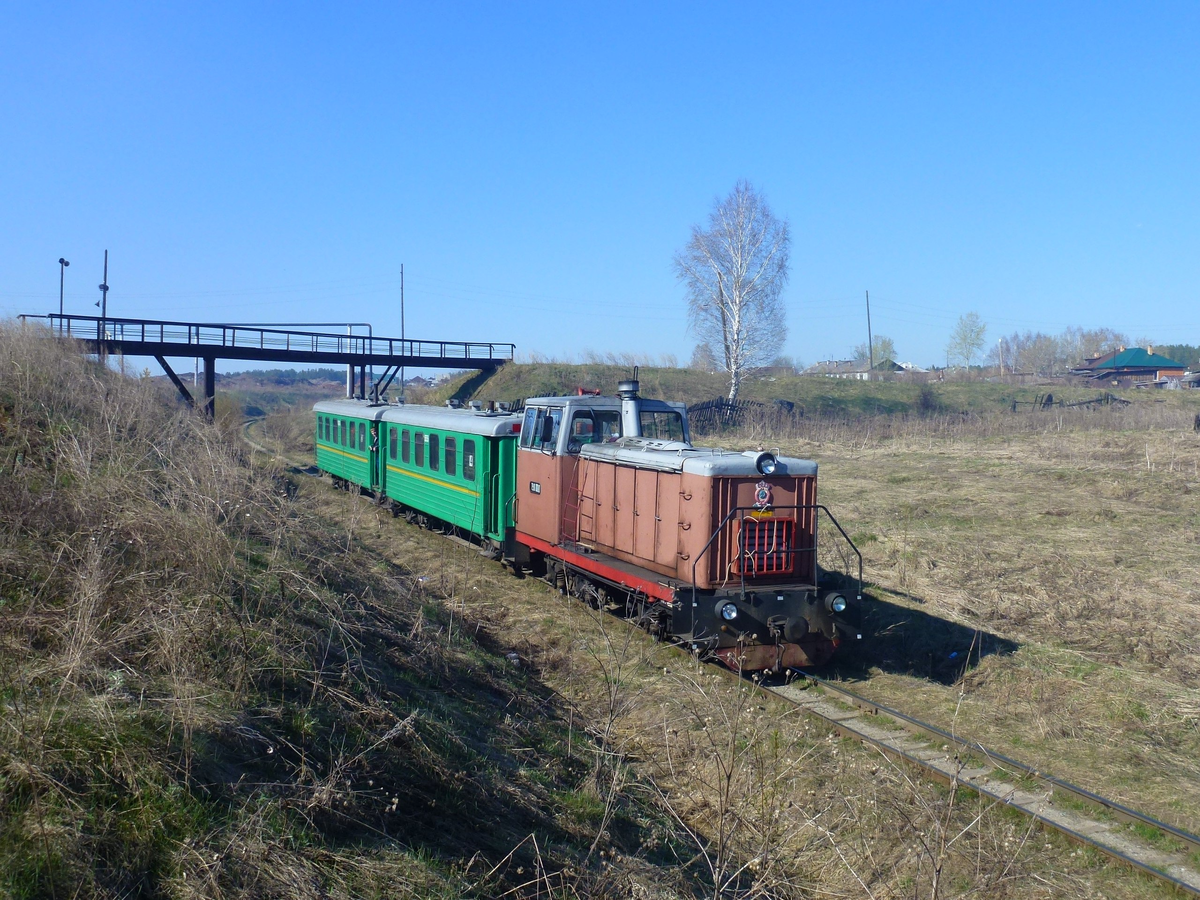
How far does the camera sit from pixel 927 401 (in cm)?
4962

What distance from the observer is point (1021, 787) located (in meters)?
6.70

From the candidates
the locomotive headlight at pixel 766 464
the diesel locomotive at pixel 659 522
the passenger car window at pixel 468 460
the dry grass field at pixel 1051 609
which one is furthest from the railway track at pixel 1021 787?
the passenger car window at pixel 468 460

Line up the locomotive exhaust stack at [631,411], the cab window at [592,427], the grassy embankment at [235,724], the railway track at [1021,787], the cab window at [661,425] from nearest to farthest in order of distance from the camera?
the grassy embankment at [235,724], the railway track at [1021,787], the locomotive exhaust stack at [631,411], the cab window at [661,425], the cab window at [592,427]

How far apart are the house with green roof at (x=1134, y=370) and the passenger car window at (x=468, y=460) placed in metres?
67.9

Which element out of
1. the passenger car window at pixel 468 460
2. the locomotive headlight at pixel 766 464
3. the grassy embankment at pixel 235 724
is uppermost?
the locomotive headlight at pixel 766 464

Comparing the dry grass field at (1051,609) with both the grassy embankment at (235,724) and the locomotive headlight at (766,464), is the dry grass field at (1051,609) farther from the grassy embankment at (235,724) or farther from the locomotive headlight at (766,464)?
the grassy embankment at (235,724)

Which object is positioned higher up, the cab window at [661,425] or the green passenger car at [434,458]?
the cab window at [661,425]

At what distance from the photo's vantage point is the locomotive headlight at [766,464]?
9102mm

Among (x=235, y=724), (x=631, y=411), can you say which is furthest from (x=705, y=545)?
(x=235, y=724)

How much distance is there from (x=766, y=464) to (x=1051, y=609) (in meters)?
5.31

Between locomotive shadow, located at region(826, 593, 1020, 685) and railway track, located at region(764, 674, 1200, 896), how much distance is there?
4.17ft

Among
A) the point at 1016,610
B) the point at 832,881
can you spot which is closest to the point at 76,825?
the point at 832,881

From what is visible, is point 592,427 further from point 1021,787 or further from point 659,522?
point 1021,787

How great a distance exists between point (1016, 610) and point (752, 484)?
4979 millimetres
